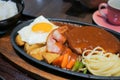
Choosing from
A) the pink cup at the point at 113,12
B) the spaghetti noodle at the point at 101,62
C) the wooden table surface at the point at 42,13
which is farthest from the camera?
the pink cup at the point at 113,12

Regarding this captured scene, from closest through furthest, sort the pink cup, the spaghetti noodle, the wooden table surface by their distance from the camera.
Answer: the spaghetti noodle
the wooden table surface
the pink cup

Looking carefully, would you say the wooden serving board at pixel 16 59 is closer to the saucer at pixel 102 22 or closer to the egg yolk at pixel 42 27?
the egg yolk at pixel 42 27

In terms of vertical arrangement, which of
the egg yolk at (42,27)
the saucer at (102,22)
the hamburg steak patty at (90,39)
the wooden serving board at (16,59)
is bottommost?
the wooden serving board at (16,59)

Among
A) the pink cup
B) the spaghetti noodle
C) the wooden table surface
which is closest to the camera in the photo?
the spaghetti noodle

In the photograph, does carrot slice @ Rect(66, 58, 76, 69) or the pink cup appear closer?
carrot slice @ Rect(66, 58, 76, 69)

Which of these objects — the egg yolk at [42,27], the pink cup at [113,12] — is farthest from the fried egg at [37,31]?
the pink cup at [113,12]

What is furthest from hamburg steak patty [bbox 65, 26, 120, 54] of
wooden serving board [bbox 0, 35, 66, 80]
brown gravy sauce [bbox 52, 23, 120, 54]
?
wooden serving board [bbox 0, 35, 66, 80]

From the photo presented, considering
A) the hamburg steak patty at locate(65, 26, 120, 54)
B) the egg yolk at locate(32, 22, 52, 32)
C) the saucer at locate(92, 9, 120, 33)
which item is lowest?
the saucer at locate(92, 9, 120, 33)

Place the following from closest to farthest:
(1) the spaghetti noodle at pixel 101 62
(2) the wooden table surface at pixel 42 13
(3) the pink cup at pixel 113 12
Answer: (1) the spaghetti noodle at pixel 101 62 < (2) the wooden table surface at pixel 42 13 < (3) the pink cup at pixel 113 12

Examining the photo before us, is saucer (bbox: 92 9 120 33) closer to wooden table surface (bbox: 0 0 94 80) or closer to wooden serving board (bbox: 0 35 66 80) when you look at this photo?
wooden table surface (bbox: 0 0 94 80)

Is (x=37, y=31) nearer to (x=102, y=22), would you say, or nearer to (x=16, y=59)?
(x=16, y=59)
